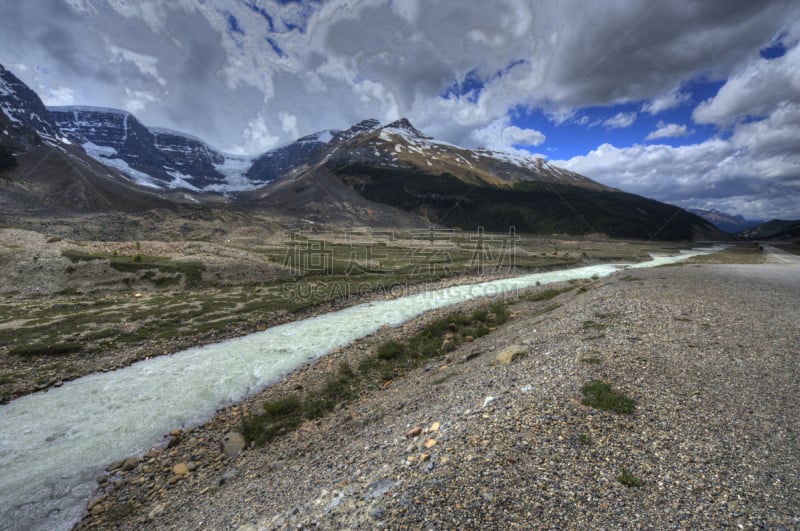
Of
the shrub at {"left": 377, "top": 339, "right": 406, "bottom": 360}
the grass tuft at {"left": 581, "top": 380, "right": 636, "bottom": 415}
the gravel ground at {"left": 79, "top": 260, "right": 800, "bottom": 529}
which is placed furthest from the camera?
the shrub at {"left": 377, "top": 339, "right": 406, "bottom": 360}

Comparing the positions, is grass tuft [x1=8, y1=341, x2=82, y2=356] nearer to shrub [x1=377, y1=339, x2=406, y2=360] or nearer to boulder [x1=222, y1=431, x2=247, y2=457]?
boulder [x1=222, y1=431, x2=247, y2=457]

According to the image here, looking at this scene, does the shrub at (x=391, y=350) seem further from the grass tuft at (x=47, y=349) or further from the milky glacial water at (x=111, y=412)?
the grass tuft at (x=47, y=349)

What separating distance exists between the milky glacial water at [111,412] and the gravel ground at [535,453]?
4.06 feet

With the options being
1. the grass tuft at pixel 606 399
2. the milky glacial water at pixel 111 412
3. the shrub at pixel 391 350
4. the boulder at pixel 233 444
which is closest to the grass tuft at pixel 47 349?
the milky glacial water at pixel 111 412

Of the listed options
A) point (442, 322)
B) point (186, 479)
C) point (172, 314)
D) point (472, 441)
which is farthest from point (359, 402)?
point (172, 314)

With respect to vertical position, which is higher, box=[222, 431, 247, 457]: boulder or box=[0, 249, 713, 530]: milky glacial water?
box=[222, 431, 247, 457]: boulder

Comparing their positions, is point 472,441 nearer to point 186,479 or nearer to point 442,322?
point 186,479

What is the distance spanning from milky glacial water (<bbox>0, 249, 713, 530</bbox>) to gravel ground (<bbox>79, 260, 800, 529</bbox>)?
1239 mm

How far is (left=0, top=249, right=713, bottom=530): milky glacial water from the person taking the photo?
9.63 m

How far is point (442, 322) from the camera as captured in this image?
23156 mm

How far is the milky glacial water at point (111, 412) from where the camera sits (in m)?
9.63

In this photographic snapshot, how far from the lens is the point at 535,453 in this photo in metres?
6.96

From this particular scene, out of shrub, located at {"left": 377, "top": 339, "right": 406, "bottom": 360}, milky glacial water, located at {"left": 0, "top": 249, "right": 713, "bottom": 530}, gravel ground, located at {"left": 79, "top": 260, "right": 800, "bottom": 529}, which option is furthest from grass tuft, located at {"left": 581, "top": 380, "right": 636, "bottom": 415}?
milky glacial water, located at {"left": 0, "top": 249, "right": 713, "bottom": 530}

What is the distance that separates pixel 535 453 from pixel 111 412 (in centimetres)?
1700
